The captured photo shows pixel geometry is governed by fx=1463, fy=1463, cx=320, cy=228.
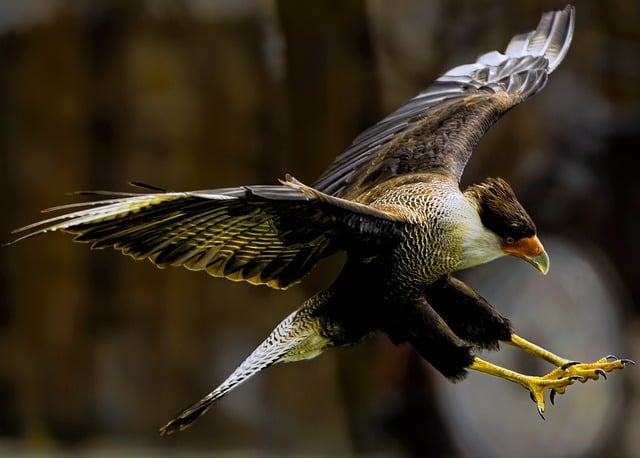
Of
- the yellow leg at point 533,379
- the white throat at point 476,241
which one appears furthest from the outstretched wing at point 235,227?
the yellow leg at point 533,379

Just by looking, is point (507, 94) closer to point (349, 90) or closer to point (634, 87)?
point (349, 90)

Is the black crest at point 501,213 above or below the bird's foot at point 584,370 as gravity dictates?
above

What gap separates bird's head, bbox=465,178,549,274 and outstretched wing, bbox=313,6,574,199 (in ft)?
0.99

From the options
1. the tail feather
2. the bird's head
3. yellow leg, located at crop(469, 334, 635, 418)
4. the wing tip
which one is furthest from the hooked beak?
the wing tip

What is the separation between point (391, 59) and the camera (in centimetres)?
927

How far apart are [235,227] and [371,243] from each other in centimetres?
38

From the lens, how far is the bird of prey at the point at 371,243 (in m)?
3.88

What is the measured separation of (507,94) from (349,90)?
351cm

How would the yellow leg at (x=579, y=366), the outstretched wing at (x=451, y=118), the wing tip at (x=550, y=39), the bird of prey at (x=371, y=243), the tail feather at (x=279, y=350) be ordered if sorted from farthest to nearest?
the wing tip at (x=550, y=39)
the outstretched wing at (x=451, y=118)
the yellow leg at (x=579, y=366)
the tail feather at (x=279, y=350)
the bird of prey at (x=371, y=243)

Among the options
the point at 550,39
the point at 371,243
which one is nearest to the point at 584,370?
the point at 371,243

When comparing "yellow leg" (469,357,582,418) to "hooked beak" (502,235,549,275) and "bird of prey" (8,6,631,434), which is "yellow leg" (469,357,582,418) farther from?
"hooked beak" (502,235,549,275)

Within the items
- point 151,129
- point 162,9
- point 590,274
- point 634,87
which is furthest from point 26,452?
point 634,87

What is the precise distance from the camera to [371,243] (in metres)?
4.07

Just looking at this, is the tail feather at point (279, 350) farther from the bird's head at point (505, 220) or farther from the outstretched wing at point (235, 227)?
the bird's head at point (505, 220)
